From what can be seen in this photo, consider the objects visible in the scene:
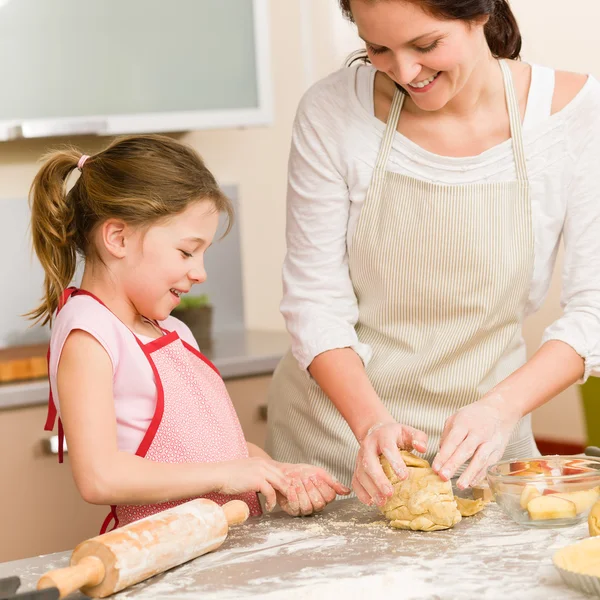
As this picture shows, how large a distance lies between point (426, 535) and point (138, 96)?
1635 mm

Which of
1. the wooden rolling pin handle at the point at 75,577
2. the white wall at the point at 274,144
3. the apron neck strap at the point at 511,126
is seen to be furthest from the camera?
the white wall at the point at 274,144

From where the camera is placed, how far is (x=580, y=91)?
1497mm

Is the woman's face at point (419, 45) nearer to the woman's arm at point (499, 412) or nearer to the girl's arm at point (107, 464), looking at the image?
the woman's arm at point (499, 412)

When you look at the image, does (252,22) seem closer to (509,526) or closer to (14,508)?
(14,508)

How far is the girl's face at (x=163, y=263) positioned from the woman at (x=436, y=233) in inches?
7.8

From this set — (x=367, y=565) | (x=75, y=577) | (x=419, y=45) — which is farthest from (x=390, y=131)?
(x=75, y=577)

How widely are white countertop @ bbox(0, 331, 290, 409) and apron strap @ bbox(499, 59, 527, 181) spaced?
1026mm

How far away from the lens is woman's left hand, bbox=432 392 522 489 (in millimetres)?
1223

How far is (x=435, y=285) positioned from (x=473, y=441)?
0.33 m

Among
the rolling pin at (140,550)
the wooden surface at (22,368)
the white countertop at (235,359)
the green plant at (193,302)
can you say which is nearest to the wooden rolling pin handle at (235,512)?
the rolling pin at (140,550)

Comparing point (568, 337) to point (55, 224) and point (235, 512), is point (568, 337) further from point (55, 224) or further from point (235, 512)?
point (55, 224)

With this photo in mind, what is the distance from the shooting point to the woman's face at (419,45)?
128 cm

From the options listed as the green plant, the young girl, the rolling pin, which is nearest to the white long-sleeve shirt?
the young girl

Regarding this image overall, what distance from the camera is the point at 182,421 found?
4.53 ft
